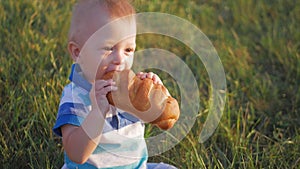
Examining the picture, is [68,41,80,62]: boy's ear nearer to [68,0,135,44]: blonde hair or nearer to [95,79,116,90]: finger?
[68,0,135,44]: blonde hair

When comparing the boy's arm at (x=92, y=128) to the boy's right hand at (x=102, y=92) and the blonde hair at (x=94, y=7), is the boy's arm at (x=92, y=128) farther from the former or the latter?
the blonde hair at (x=94, y=7)

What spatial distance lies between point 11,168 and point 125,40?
0.71 meters

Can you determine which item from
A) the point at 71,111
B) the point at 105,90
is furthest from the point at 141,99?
the point at 71,111

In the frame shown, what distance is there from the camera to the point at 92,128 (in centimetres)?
179

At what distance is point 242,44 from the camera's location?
3482 millimetres

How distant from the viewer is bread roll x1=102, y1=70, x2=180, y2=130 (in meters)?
1.81

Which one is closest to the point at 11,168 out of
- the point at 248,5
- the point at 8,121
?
the point at 8,121

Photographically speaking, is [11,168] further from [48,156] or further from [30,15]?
[30,15]

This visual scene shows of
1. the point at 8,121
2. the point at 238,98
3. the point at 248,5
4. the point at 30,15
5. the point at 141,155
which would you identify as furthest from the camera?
the point at 248,5

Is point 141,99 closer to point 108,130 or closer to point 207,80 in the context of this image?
point 108,130

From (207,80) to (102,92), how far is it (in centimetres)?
133

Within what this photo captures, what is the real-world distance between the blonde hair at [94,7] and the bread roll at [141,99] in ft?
0.60

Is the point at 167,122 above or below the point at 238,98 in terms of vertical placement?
above

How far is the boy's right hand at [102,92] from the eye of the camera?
5.80ft
